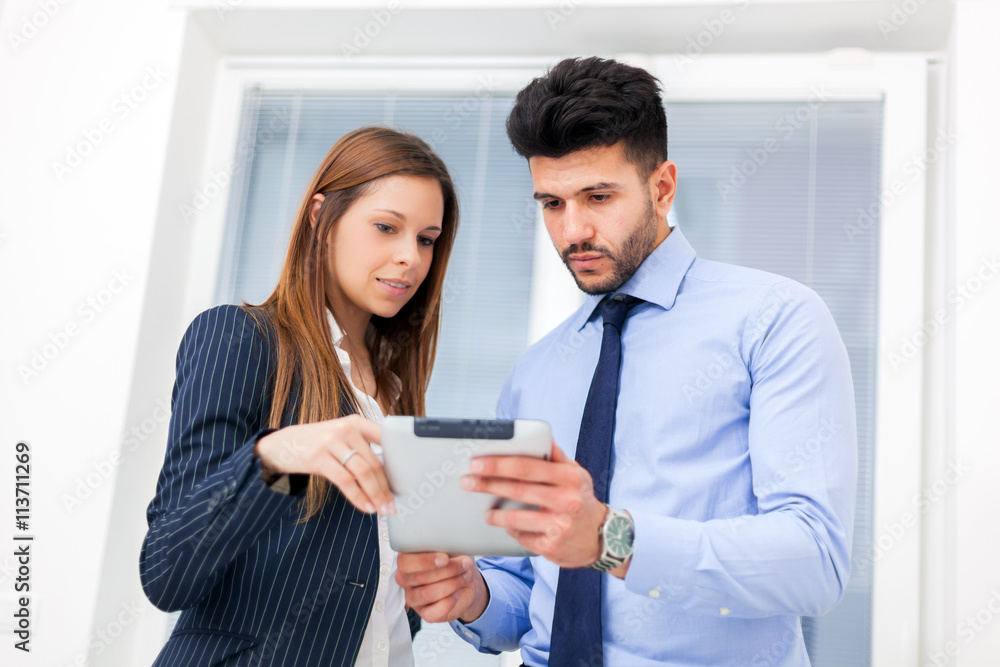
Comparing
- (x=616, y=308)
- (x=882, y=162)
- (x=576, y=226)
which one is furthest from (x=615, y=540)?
(x=882, y=162)

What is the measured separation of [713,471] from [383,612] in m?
0.63

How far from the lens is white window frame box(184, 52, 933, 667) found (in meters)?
1.85

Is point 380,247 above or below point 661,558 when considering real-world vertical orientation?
above

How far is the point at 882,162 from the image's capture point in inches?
80.4

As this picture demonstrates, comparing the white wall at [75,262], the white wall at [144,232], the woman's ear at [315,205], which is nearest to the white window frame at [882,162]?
the white wall at [144,232]

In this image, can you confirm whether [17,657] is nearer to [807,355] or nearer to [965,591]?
[807,355]

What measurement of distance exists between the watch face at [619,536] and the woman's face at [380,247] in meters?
0.71

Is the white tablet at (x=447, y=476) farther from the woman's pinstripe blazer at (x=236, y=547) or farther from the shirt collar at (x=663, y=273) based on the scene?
the shirt collar at (x=663, y=273)

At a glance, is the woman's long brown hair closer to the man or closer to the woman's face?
the woman's face

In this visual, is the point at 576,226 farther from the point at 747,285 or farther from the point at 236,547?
the point at 236,547

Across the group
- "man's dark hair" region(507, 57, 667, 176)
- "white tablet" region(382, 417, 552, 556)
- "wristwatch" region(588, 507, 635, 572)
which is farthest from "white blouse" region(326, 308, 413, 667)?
"man's dark hair" region(507, 57, 667, 176)

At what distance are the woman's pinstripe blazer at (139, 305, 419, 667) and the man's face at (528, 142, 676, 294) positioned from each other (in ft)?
2.03

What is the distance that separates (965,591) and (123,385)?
6.84 ft

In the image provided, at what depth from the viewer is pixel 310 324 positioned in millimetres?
1450
